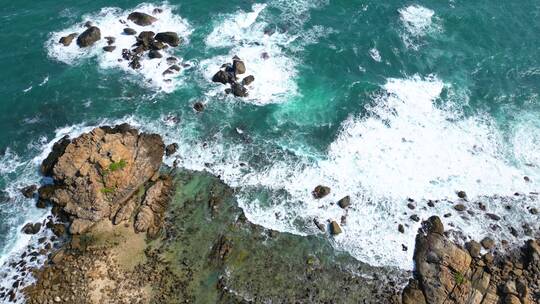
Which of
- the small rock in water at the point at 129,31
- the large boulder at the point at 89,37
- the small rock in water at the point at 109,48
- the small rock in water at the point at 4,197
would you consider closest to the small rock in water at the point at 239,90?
the small rock in water at the point at 129,31

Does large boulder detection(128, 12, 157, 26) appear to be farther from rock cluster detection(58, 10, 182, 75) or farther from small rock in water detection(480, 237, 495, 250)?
small rock in water detection(480, 237, 495, 250)

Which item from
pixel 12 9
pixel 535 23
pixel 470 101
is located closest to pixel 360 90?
pixel 470 101

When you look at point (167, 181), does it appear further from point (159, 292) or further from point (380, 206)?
point (380, 206)

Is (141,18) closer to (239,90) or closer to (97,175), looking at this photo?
(239,90)

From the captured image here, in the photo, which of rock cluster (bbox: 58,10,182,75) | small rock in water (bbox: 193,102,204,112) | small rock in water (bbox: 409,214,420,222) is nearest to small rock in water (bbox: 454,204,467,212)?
small rock in water (bbox: 409,214,420,222)

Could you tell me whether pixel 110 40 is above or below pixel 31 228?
above

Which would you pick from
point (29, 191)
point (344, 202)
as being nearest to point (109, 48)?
point (29, 191)
